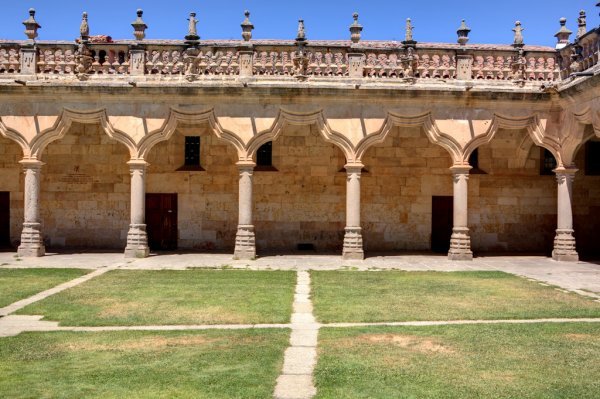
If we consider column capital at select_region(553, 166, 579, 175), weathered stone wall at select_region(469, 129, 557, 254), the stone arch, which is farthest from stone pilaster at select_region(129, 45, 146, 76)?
column capital at select_region(553, 166, 579, 175)

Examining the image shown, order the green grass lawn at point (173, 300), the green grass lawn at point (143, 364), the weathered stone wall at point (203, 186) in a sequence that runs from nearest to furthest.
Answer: the green grass lawn at point (143, 364)
the green grass lawn at point (173, 300)
the weathered stone wall at point (203, 186)

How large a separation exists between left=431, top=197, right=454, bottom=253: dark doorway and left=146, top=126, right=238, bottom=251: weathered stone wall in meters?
6.78

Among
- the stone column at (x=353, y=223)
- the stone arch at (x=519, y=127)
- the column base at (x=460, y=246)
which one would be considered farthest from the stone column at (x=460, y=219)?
the stone column at (x=353, y=223)

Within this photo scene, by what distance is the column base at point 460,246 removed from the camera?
17344 millimetres

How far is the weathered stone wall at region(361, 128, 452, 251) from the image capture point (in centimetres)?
2012

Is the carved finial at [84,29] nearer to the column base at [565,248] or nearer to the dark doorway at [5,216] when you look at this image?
the dark doorway at [5,216]

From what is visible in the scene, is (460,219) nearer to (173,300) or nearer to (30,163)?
(173,300)

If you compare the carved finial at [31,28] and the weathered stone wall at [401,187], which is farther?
the weathered stone wall at [401,187]

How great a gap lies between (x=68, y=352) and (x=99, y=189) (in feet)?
45.4

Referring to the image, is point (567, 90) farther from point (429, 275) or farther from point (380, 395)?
point (380, 395)

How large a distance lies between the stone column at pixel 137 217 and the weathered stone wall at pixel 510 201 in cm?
1084

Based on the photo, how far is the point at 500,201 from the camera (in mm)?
20328

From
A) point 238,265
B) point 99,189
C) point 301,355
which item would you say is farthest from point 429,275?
point 99,189

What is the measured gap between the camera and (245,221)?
56.6 feet
